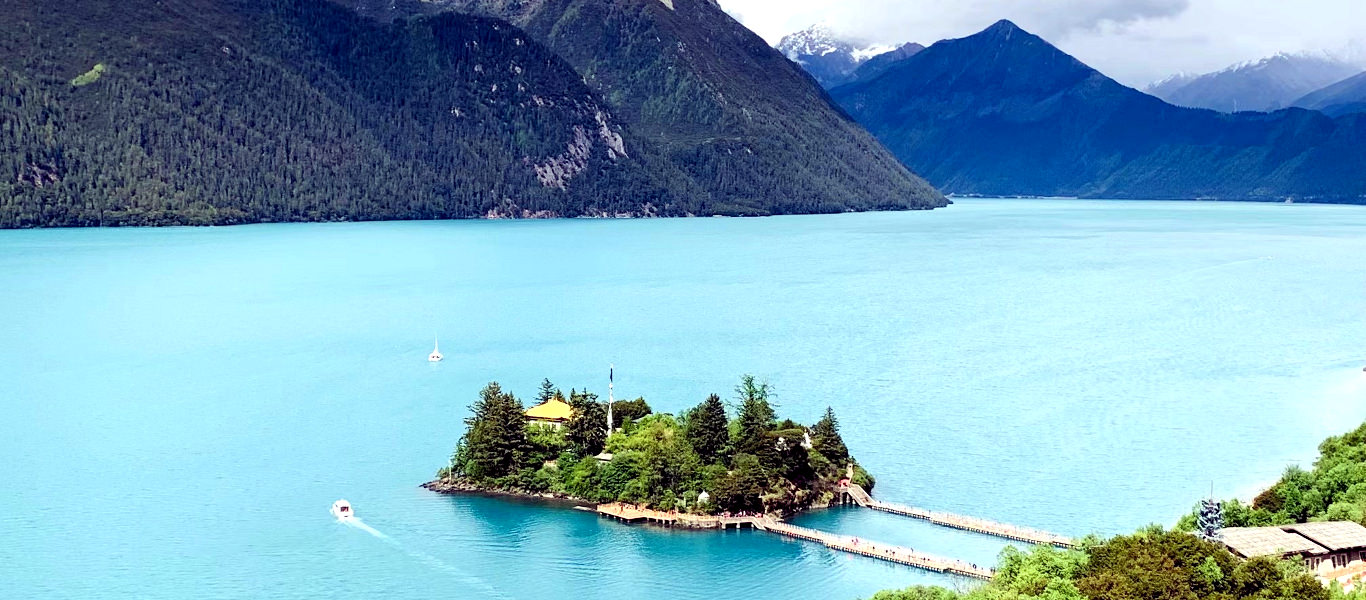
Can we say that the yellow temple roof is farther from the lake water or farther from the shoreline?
the lake water

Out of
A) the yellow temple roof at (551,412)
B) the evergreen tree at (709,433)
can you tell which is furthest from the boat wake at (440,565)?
the evergreen tree at (709,433)

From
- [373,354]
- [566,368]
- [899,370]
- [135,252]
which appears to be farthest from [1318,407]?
[135,252]

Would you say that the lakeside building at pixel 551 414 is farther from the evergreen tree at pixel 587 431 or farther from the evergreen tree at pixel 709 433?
the evergreen tree at pixel 709 433

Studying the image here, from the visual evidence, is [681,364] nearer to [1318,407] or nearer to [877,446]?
[877,446]

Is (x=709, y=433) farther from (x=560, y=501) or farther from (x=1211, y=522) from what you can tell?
(x=1211, y=522)

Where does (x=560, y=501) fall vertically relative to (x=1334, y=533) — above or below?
below

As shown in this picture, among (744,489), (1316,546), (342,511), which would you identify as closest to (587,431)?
(744,489)

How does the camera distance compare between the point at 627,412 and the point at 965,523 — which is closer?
the point at 965,523

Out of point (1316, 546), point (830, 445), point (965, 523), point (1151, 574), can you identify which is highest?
point (830, 445)
